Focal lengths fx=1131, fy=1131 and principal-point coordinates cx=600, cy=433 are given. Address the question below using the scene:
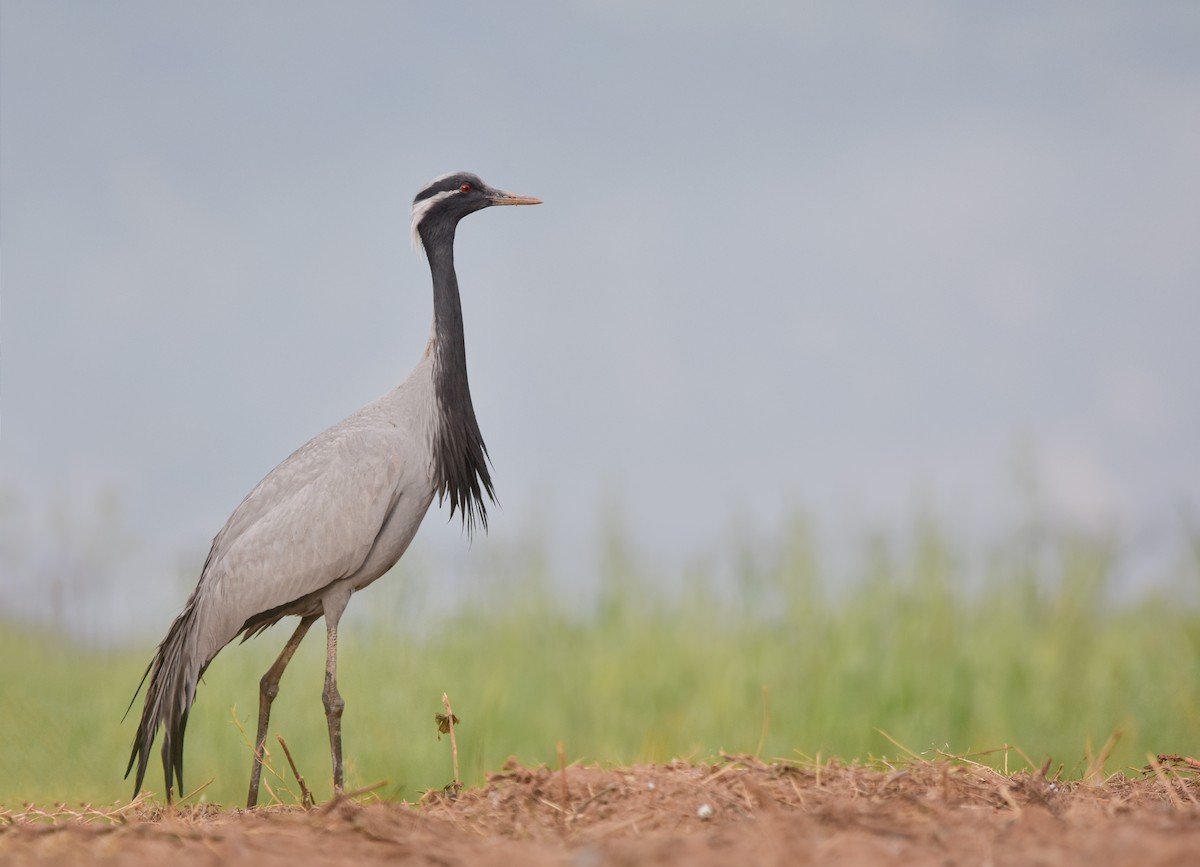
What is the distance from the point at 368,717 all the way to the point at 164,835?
5.91 m

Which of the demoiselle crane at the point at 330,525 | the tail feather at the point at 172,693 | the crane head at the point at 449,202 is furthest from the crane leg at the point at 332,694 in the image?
the crane head at the point at 449,202

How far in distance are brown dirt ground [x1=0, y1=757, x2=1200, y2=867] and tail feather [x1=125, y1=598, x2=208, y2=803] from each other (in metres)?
1.52

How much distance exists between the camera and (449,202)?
6.93m

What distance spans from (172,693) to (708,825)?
12.6 feet

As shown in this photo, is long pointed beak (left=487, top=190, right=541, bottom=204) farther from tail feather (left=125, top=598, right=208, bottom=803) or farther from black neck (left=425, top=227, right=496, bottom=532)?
tail feather (left=125, top=598, right=208, bottom=803)

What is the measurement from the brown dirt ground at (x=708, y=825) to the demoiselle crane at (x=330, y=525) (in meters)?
1.58

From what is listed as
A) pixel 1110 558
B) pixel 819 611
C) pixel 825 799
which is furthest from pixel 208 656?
pixel 1110 558

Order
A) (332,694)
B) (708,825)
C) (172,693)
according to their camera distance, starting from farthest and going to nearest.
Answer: (172,693) < (332,694) < (708,825)

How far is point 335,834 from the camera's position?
343cm

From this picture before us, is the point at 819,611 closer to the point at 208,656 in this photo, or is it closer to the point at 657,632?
the point at 657,632

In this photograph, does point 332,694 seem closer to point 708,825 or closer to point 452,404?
point 452,404

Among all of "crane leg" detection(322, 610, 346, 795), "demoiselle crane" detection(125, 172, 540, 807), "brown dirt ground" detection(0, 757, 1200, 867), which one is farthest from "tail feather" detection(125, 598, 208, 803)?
"brown dirt ground" detection(0, 757, 1200, 867)

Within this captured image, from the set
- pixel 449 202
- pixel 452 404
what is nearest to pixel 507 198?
pixel 449 202

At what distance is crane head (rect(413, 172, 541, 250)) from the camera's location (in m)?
6.91
